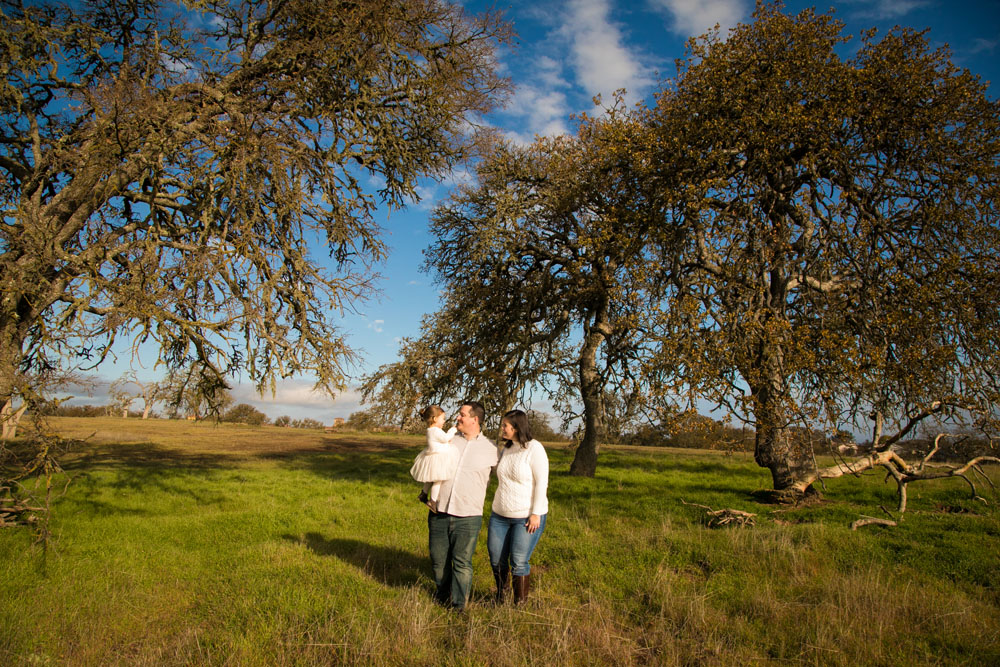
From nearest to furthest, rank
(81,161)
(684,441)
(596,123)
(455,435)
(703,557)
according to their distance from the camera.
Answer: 1. (455,435)
2. (703,557)
3. (81,161)
4. (596,123)
5. (684,441)

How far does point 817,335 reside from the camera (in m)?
9.55

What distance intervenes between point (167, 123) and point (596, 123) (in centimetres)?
1124

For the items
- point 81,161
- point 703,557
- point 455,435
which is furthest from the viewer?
point 81,161

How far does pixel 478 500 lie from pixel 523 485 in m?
0.61

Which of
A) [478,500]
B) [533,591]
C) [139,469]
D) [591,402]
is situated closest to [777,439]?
[591,402]

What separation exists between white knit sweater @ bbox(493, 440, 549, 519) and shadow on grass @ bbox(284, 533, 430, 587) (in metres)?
2.24

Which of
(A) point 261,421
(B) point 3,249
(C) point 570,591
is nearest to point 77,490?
(B) point 3,249

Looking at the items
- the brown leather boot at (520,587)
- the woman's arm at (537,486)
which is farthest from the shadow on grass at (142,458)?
the woman's arm at (537,486)

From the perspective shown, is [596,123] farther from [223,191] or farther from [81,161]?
[81,161]

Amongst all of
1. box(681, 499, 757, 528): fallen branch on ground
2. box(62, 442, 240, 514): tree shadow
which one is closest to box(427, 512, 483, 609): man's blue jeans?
box(681, 499, 757, 528): fallen branch on ground

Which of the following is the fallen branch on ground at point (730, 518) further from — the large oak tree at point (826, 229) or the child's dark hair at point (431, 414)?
the child's dark hair at point (431, 414)

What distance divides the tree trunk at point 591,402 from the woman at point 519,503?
10.2m

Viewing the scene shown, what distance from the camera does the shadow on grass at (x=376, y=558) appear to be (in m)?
7.11

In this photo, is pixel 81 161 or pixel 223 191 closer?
pixel 81 161
